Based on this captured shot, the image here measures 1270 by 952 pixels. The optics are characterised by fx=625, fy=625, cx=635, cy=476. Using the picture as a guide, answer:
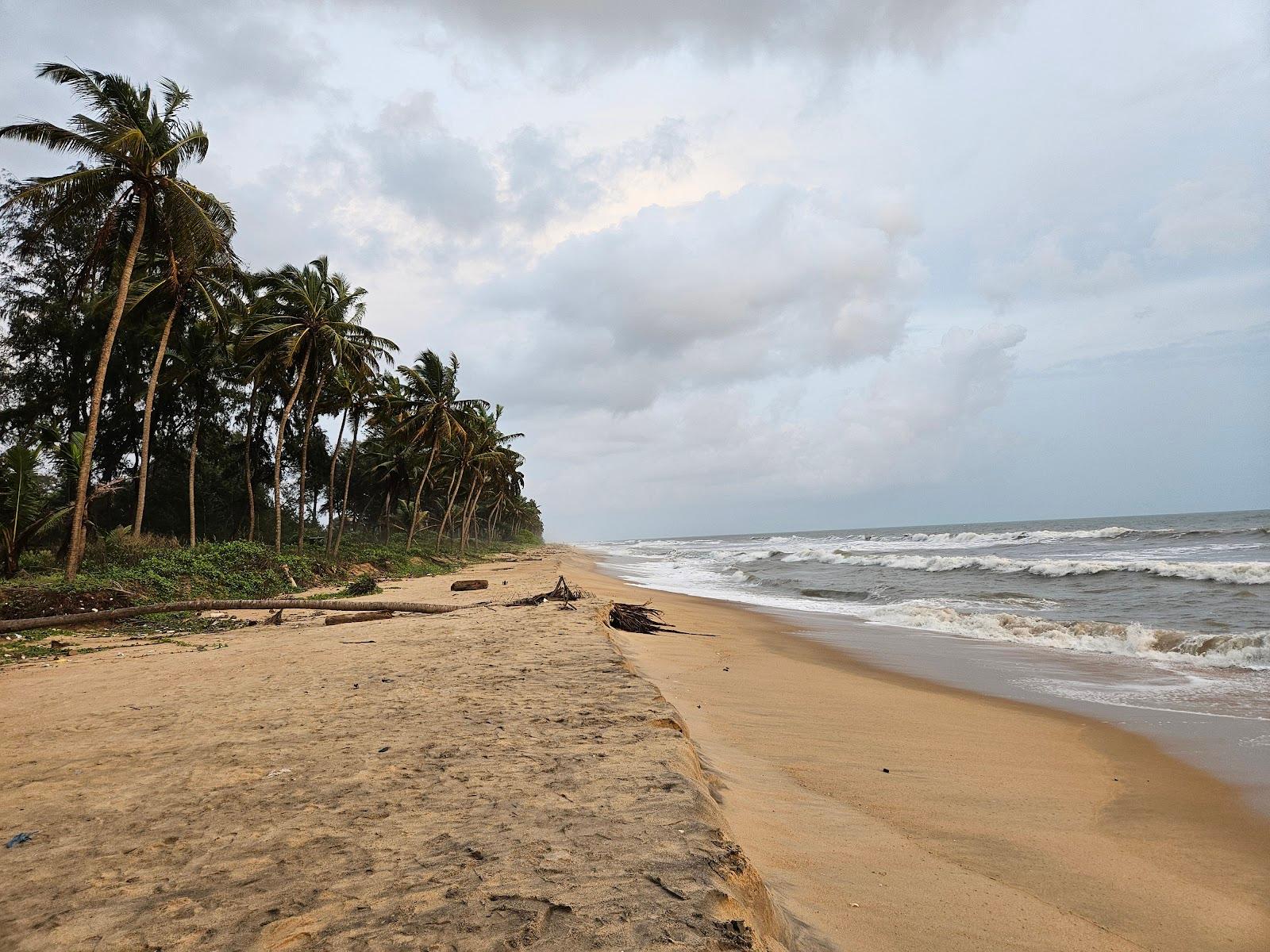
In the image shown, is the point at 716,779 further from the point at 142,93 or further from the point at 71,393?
the point at 71,393

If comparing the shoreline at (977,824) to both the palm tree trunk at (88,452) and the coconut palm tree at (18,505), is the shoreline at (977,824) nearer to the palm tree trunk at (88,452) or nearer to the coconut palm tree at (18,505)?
the palm tree trunk at (88,452)

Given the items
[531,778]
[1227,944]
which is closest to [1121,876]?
[1227,944]

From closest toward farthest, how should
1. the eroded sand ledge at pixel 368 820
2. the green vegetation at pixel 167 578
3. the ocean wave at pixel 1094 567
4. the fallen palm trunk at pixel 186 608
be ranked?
1. the eroded sand ledge at pixel 368 820
2. the fallen palm trunk at pixel 186 608
3. the green vegetation at pixel 167 578
4. the ocean wave at pixel 1094 567

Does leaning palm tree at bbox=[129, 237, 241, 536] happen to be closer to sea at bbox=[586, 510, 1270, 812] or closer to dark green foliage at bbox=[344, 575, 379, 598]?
dark green foliage at bbox=[344, 575, 379, 598]

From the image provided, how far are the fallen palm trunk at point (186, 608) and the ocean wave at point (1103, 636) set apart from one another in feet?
34.4

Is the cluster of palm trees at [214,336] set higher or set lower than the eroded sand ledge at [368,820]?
higher

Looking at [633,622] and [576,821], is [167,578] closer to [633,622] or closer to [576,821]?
→ [633,622]

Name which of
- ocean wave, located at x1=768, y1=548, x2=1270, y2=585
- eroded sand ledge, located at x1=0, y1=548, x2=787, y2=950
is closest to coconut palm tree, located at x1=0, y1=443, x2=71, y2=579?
eroded sand ledge, located at x1=0, y1=548, x2=787, y2=950

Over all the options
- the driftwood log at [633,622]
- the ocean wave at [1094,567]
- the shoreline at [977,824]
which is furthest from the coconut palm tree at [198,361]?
the ocean wave at [1094,567]

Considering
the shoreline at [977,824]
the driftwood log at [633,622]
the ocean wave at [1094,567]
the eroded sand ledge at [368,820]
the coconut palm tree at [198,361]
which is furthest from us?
the coconut palm tree at [198,361]

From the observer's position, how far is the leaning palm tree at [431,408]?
31.8 meters

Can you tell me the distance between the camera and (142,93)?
1410 centimetres

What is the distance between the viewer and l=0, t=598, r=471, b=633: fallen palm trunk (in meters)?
9.34

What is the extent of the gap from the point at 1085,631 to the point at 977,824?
10.4 metres
